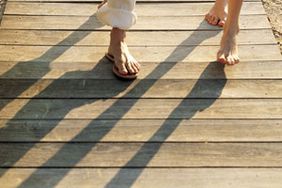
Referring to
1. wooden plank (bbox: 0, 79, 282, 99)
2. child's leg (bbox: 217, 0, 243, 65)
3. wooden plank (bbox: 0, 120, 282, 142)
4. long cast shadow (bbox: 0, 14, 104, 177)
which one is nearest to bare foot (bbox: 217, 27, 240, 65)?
child's leg (bbox: 217, 0, 243, 65)

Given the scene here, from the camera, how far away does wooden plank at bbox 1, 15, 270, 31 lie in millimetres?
2953

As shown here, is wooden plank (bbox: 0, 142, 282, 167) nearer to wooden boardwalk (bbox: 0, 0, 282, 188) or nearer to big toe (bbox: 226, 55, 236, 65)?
Result: wooden boardwalk (bbox: 0, 0, 282, 188)

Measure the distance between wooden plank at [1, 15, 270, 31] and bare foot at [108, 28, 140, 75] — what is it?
369 mm

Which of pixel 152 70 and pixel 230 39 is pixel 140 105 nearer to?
pixel 152 70

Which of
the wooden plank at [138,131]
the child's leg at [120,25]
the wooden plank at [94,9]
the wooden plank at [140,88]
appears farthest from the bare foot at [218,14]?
the wooden plank at [138,131]

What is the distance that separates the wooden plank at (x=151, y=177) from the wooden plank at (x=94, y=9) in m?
1.26

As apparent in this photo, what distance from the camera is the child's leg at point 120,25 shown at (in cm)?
244

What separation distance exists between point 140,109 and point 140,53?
0.47 metres

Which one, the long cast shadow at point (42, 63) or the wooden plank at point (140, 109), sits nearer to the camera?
the wooden plank at point (140, 109)

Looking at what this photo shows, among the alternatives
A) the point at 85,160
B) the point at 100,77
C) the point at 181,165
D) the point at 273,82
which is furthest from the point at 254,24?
the point at 85,160

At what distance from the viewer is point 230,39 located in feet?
8.75

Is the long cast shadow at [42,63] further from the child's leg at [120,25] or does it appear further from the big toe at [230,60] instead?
the big toe at [230,60]

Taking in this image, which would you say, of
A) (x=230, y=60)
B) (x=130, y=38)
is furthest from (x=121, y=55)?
(x=230, y=60)

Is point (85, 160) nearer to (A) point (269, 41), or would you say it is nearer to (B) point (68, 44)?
(B) point (68, 44)
